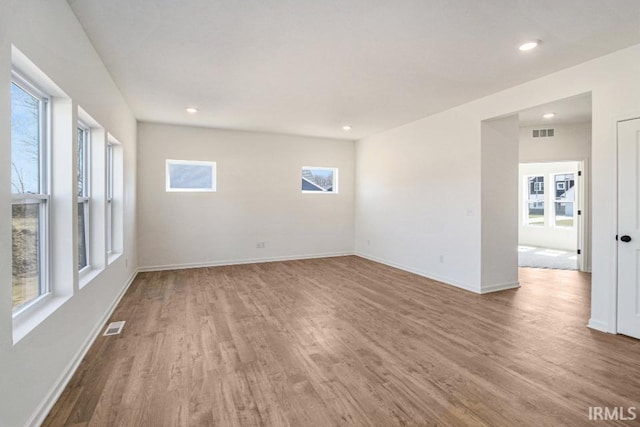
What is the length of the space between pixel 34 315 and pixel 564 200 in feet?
33.6

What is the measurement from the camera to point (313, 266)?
6285 mm

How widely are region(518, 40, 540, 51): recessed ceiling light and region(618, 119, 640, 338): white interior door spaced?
3.74 ft

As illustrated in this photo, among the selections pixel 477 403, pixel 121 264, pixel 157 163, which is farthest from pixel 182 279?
pixel 477 403

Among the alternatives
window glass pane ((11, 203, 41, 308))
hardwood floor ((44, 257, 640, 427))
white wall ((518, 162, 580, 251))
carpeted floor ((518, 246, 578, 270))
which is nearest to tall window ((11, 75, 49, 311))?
window glass pane ((11, 203, 41, 308))

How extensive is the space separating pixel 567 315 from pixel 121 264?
217 inches

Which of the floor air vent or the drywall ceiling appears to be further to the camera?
the drywall ceiling

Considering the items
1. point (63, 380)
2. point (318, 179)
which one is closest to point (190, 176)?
point (318, 179)

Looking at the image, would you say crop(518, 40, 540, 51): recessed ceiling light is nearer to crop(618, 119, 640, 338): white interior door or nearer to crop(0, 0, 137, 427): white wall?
crop(618, 119, 640, 338): white interior door

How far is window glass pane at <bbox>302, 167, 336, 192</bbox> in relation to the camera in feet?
23.5

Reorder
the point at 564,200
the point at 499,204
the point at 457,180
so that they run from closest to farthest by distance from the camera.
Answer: the point at 499,204
the point at 457,180
the point at 564,200

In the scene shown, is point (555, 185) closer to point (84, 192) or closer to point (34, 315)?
point (84, 192)

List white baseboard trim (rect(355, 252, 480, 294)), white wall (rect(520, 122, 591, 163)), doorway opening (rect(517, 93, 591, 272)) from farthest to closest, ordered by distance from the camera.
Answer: white wall (rect(520, 122, 591, 163)), doorway opening (rect(517, 93, 591, 272)), white baseboard trim (rect(355, 252, 480, 294))

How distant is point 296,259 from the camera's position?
696 centimetres

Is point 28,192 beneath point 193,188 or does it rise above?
beneath
